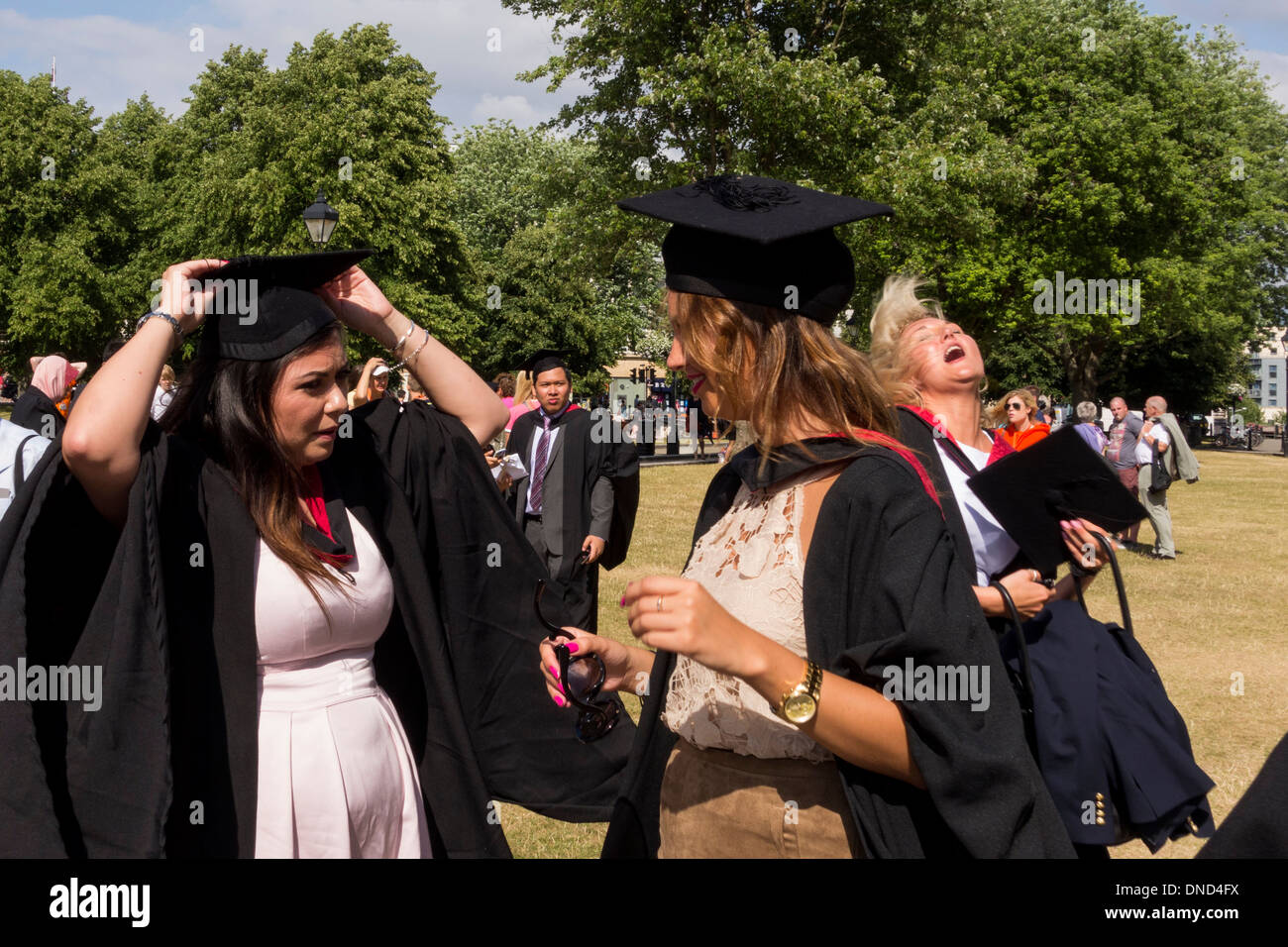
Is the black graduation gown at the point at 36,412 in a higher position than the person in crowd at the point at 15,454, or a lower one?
higher

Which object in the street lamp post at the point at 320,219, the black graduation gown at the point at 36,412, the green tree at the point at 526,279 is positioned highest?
the green tree at the point at 526,279

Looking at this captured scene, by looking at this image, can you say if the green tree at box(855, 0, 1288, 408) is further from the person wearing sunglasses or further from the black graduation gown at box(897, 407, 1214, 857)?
the person wearing sunglasses

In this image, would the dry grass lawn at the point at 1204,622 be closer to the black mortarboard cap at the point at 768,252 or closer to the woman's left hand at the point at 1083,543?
the woman's left hand at the point at 1083,543

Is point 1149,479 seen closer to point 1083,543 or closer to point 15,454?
point 1083,543

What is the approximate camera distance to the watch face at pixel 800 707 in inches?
73.5

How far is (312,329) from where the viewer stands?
8.91 ft

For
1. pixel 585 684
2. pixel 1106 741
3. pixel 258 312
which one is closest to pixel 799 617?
pixel 585 684

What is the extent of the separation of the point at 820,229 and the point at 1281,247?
49089mm

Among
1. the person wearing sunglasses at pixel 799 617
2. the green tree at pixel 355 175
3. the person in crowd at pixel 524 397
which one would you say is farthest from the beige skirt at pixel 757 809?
the green tree at pixel 355 175

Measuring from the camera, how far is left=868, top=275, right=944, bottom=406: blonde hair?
401 centimetres

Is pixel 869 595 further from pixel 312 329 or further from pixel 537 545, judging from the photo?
pixel 537 545

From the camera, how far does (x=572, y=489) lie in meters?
8.55

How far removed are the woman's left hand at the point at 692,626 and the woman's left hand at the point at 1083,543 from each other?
1.76 m

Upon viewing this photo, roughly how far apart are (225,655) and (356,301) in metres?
1.01
